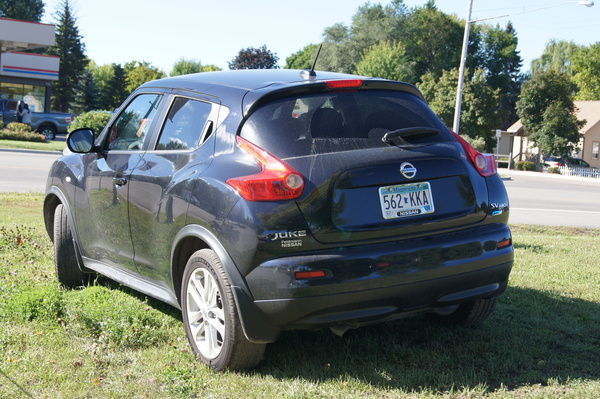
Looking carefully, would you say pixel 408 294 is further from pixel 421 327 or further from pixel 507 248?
pixel 421 327

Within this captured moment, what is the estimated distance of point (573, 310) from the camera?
5402mm

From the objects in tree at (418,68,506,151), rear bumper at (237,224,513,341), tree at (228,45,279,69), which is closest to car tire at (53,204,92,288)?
rear bumper at (237,224,513,341)

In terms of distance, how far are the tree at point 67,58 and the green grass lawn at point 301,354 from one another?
66605 millimetres

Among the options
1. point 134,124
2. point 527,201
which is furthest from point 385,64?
point 134,124

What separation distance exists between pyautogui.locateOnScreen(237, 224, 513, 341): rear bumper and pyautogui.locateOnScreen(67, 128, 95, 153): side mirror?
7.81 feet

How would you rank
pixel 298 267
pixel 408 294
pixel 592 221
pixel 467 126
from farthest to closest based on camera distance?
pixel 467 126 < pixel 592 221 < pixel 408 294 < pixel 298 267

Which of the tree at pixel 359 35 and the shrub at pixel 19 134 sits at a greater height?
the tree at pixel 359 35

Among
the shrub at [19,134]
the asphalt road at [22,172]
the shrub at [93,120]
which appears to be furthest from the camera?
the shrub at [19,134]

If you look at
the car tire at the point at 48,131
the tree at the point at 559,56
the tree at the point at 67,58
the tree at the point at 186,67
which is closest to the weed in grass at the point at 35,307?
the car tire at the point at 48,131

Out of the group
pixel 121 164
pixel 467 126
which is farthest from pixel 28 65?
pixel 121 164

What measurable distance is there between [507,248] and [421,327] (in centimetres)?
99

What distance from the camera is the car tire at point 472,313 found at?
4668 millimetres

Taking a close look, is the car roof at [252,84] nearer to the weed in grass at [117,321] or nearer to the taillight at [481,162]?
the taillight at [481,162]

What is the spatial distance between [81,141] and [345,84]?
237 cm
